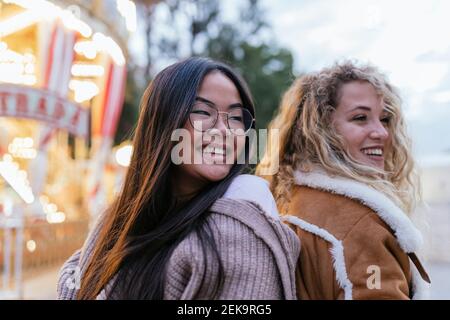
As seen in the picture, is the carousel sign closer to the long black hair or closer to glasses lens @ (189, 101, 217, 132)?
the long black hair

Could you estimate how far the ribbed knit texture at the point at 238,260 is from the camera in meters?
1.27

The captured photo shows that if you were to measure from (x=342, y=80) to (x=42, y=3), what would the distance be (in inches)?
211

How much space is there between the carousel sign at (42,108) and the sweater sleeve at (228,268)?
14.5ft

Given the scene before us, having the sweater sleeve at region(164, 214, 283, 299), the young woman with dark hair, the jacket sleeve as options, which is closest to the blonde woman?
the jacket sleeve

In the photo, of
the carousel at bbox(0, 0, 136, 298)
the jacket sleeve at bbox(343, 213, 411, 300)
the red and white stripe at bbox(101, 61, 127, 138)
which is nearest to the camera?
the jacket sleeve at bbox(343, 213, 411, 300)

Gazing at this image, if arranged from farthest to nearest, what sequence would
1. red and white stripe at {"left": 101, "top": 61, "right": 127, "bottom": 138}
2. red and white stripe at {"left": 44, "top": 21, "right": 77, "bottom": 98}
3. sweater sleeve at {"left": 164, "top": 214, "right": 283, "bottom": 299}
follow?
red and white stripe at {"left": 101, "top": 61, "right": 127, "bottom": 138}
red and white stripe at {"left": 44, "top": 21, "right": 77, "bottom": 98}
sweater sleeve at {"left": 164, "top": 214, "right": 283, "bottom": 299}

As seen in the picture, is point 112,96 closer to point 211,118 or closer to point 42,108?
point 42,108

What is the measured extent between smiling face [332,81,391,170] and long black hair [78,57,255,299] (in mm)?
379

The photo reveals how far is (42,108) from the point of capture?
5.50m

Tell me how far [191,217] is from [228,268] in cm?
19

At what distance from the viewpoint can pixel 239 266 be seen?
4.18 ft

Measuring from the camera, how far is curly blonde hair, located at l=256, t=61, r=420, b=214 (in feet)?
5.55

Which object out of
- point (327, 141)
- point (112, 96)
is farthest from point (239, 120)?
point (112, 96)

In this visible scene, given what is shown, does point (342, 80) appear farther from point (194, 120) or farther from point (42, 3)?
point (42, 3)
